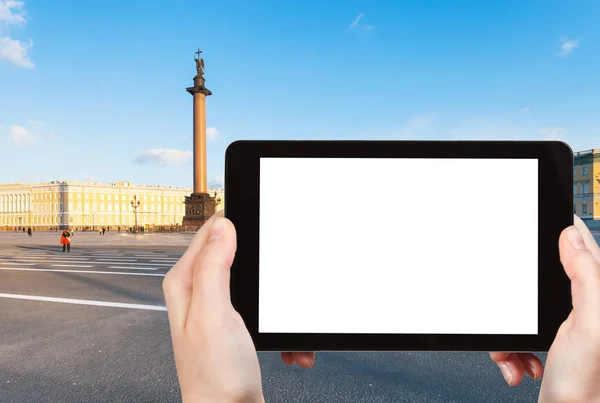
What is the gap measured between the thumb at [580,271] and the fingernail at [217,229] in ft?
3.96

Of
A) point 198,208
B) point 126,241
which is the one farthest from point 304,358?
point 198,208

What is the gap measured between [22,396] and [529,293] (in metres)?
4.09

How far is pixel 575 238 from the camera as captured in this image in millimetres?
1209

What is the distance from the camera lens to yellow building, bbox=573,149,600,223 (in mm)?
55500

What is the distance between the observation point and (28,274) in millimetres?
10602

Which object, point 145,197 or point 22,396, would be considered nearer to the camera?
point 22,396

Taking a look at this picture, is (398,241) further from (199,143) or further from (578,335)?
(199,143)

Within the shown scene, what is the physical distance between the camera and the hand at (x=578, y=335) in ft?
3.49

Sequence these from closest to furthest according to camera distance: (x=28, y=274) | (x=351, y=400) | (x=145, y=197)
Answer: (x=351, y=400)
(x=28, y=274)
(x=145, y=197)

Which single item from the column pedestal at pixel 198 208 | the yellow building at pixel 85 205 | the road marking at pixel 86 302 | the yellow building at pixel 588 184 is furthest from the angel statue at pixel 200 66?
the yellow building at pixel 588 184

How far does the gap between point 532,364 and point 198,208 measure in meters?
35.0

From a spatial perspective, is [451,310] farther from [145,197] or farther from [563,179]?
[145,197]

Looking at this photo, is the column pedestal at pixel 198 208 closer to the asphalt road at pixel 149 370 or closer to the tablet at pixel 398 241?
the asphalt road at pixel 149 370

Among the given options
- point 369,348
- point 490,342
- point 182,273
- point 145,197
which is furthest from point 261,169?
point 145,197
